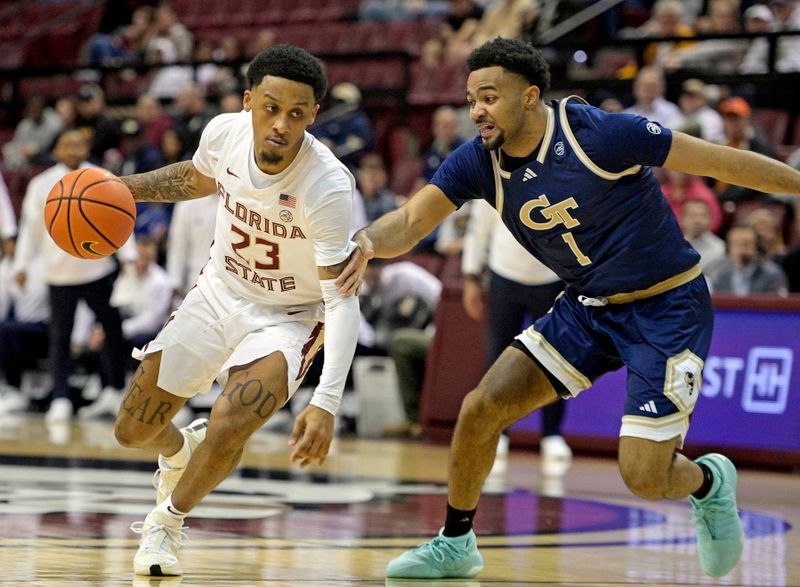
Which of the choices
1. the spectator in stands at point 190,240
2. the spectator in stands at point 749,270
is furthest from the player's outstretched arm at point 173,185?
the spectator in stands at point 190,240

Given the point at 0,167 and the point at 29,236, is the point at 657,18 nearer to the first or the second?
the point at 29,236

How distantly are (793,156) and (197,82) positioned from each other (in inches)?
328

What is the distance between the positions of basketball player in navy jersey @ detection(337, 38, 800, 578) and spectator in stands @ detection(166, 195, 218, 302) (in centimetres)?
665

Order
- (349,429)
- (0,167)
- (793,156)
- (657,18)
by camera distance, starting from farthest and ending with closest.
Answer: (0,167), (657,18), (349,429), (793,156)

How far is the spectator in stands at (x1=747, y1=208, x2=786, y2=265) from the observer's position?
373 inches

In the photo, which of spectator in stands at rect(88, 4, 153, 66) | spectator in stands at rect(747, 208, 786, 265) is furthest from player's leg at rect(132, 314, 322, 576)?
spectator in stands at rect(88, 4, 153, 66)

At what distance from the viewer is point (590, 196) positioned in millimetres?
4629

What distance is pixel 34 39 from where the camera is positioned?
2012cm

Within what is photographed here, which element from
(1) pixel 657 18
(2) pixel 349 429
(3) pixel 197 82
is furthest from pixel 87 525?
(3) pixel 197 82

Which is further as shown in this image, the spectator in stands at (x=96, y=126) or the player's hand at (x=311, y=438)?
the spectator in stands at (x=96, y=126)

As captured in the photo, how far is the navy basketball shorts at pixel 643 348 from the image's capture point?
4.59m

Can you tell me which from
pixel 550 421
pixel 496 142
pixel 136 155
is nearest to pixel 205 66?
pixel 136 155

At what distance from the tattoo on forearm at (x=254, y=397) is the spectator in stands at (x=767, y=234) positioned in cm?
571

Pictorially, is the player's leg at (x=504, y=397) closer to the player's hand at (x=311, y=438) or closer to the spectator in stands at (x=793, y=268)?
the player's hand at (x=311, y=438)
